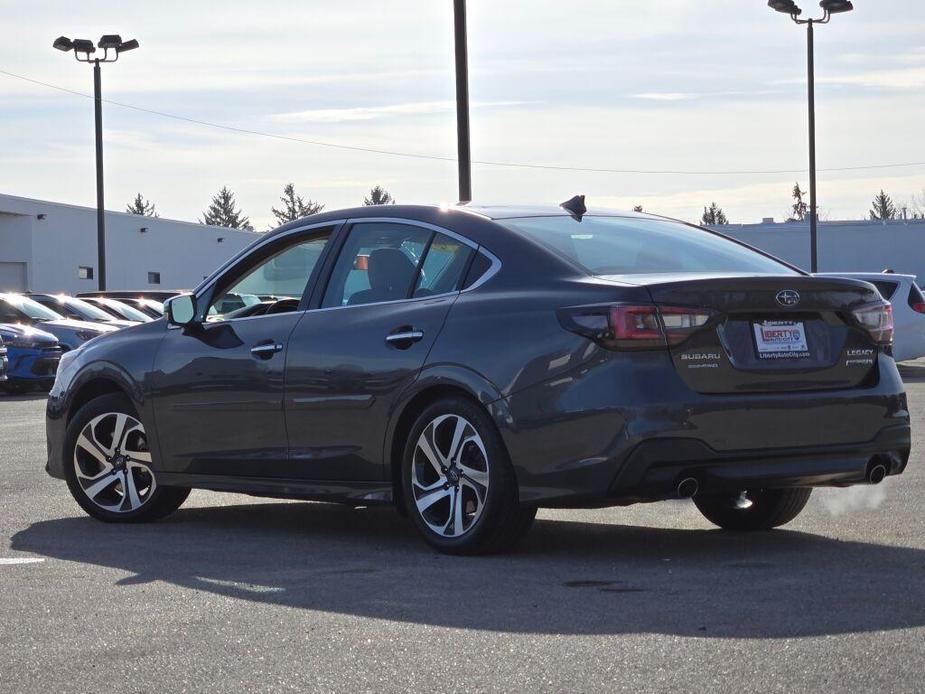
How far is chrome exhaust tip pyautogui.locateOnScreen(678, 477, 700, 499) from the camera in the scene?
6.91 meters

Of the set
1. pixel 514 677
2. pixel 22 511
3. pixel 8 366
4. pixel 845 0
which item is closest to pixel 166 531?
pixel 22 511

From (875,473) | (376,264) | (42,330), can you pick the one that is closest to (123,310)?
(42,330)

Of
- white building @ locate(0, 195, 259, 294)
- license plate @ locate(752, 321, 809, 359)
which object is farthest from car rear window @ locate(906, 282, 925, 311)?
white building @ locate(0, 195, 259, 294)

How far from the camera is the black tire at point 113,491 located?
9.04 meters

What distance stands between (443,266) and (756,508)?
6.43 feet

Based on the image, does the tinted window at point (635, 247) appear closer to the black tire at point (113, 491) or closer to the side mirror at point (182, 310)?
the side mirror at point (182, 310)

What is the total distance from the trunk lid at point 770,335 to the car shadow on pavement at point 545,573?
0.76 m

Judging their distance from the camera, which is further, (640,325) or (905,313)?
(905,313)

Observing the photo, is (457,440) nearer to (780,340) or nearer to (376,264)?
(376,264)

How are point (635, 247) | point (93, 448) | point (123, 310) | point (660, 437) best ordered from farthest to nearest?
point (123, 310)
point (93, 448)
point (635, 247)
point (660, 437)

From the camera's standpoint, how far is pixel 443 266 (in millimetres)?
7793

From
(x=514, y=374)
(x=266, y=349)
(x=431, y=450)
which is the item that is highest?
(x=266, y=349)

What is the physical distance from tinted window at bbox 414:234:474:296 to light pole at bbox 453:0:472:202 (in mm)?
12485

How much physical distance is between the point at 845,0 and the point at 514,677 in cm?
3346
